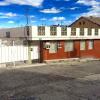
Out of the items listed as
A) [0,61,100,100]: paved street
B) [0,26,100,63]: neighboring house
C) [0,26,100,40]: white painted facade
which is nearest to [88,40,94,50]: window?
[0,26,100,63]: neighboring house

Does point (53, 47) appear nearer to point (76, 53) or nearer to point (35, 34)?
point (35, 34)

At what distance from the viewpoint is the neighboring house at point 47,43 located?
92.6 ft

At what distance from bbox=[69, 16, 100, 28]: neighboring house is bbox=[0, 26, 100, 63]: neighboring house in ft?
55.9

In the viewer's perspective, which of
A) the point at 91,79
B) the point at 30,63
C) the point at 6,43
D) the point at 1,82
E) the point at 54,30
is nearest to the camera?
the point at 1,82

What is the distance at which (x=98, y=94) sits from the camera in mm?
14039

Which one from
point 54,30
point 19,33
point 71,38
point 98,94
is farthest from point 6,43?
point 98,94

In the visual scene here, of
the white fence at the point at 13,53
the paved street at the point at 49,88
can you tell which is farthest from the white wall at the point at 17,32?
the paved street at the point at 49,88

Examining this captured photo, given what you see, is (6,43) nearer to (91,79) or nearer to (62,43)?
(62,43)

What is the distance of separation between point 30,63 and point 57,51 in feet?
15.2

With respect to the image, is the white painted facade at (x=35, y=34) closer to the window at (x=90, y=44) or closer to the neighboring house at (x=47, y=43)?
the neighboring house at (x=47, y=43)

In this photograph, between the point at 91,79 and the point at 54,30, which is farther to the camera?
the point at 54,30

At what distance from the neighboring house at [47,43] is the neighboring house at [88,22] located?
1703 centimetres

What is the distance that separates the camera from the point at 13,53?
2762cm

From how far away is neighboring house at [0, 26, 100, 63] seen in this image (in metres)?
28.2
